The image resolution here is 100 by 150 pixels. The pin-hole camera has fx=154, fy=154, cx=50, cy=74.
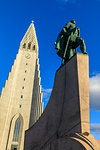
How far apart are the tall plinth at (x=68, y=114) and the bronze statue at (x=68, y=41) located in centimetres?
102

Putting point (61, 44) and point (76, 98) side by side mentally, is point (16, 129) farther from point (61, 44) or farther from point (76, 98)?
point (76, 98)

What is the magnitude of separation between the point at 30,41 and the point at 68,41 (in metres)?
40.8

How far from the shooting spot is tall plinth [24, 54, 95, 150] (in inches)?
193

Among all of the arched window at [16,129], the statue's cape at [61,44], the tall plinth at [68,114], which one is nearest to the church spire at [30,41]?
the arched window at [16,129]

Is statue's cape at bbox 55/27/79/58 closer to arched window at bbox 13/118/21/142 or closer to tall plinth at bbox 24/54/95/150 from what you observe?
tall plinth at bbox 24/54/95/150

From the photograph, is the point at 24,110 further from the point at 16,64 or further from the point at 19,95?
the point at 16,64

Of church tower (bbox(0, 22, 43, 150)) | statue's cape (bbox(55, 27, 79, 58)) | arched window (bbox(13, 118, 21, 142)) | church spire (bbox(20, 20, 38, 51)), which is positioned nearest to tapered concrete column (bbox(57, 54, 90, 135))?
statue's cape (bbox(55, 27, 79, 58))

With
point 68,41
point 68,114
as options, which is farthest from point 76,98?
point 68,41

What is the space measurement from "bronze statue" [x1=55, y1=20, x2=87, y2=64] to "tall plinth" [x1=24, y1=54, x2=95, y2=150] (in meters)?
1.02

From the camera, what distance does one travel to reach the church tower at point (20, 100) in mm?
32531

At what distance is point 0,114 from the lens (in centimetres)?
3331

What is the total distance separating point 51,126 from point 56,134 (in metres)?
0.77

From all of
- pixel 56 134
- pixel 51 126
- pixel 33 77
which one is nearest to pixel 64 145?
pixel 56 134

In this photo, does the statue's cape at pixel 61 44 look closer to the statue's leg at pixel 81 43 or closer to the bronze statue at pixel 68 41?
the bronze statue at pixel 68 41
